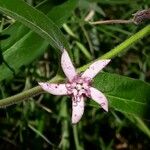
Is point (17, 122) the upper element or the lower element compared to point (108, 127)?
upper

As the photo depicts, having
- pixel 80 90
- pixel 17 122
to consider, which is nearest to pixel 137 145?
pixel 17 122

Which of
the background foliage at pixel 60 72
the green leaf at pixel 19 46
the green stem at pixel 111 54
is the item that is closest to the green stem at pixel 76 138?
the background foliage at pixel 60 72

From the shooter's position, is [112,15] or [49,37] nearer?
[49,37]

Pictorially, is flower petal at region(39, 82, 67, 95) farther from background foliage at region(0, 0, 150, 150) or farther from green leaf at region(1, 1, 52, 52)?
green leaf at region(1, 1, 52, 52)

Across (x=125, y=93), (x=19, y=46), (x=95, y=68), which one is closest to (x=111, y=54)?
(x=95, y=68)

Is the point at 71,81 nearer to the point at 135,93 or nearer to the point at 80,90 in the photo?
the point at 80,90

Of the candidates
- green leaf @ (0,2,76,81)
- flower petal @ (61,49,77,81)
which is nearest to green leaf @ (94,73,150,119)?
flower petal @ (61,49,77,81)

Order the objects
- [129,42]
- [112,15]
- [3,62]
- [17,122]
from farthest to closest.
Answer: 1. [112,15]
2. [17,122]
3. [3,62]
4. [129,42]

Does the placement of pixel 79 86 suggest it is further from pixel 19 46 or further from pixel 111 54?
pixel 19 46
